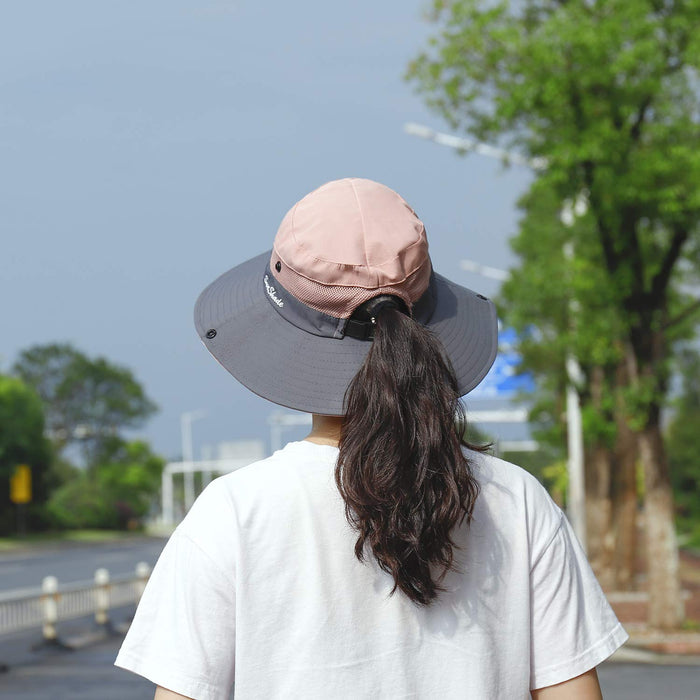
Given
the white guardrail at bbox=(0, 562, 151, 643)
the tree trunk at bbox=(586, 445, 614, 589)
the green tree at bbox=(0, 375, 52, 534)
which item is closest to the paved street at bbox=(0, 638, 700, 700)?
the white guardrail at bbox=(0, 562, 151, 643)

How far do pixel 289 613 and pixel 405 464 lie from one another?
0.88 feet

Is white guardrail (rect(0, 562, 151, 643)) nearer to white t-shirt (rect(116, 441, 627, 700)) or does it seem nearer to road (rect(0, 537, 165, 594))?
road (rect(0, 537, 165, 594))

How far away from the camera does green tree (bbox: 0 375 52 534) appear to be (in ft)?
199

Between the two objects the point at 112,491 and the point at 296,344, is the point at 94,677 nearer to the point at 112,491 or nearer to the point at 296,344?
the point at 296,344

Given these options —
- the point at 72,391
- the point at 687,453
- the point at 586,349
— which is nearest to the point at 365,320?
the point at 586,349

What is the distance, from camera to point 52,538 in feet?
193

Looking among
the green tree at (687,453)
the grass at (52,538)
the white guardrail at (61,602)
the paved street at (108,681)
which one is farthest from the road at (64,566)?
the green tree at (687,453)

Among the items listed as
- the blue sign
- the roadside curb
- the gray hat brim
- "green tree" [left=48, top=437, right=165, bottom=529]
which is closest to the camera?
the gray hat brim

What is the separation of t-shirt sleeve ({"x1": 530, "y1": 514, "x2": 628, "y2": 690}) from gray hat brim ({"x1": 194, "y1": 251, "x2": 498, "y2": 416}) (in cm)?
30

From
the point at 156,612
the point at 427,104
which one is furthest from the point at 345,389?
the point at 427,104

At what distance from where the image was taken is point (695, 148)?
14742 millimetres

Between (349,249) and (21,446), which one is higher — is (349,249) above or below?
below

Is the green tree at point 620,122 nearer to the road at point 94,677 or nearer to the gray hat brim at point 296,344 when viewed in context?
the road at point 94,677

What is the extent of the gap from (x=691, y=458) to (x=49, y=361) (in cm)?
5649
